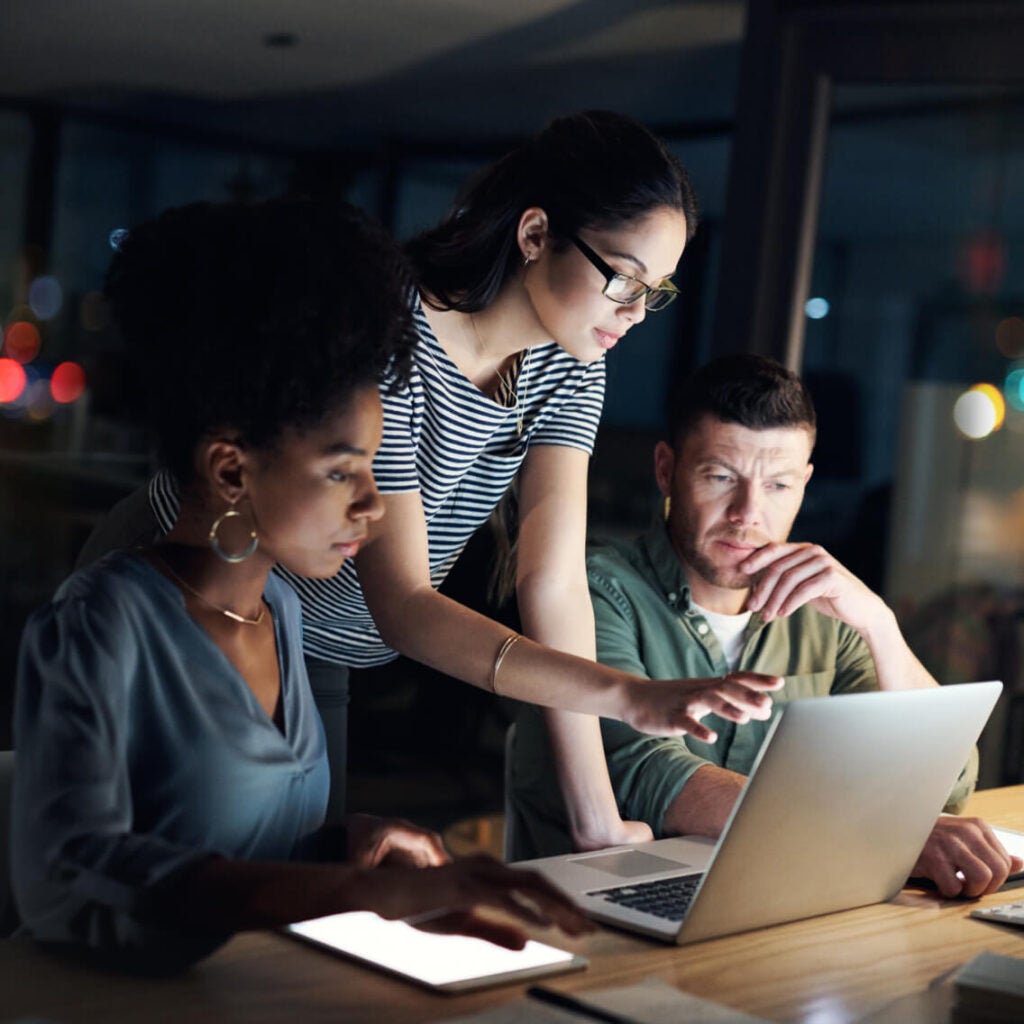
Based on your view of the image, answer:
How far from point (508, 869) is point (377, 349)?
0.48 meters

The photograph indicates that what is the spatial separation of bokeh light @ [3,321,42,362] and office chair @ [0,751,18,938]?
100 inches

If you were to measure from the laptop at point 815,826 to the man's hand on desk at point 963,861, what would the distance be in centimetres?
6

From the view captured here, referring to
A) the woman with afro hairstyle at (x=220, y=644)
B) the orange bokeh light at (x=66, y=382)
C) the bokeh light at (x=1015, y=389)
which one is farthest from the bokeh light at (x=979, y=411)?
the woman with afro hairstyle at (x=220, y=644)

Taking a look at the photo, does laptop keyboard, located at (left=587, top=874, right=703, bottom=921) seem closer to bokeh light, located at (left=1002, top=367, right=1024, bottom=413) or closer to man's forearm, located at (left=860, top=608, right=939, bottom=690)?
man's forearm, located at (left=860, top=608, right=939, bottom=690)

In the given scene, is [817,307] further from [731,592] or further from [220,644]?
[220,644]

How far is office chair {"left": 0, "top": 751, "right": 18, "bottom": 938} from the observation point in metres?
1.31

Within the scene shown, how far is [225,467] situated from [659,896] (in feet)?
1.93

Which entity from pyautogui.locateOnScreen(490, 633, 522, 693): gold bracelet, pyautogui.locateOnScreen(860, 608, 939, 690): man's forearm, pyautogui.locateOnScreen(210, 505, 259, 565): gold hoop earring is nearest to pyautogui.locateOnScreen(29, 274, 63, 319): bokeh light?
pyautogui.locateOnScreen(860, 608, 939, 690): man's forearm

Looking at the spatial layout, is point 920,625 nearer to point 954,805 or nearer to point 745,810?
point 954,805

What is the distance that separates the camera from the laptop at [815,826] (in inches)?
49.2

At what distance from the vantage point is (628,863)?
Result: 60.6 inches

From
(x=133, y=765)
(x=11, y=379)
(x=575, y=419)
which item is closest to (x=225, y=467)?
(x=133, y=765)

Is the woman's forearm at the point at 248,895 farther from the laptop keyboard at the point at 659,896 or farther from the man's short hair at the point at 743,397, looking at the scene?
the man's short hair at the point at 743,397

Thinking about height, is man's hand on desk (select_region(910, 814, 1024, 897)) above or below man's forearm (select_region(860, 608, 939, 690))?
below
